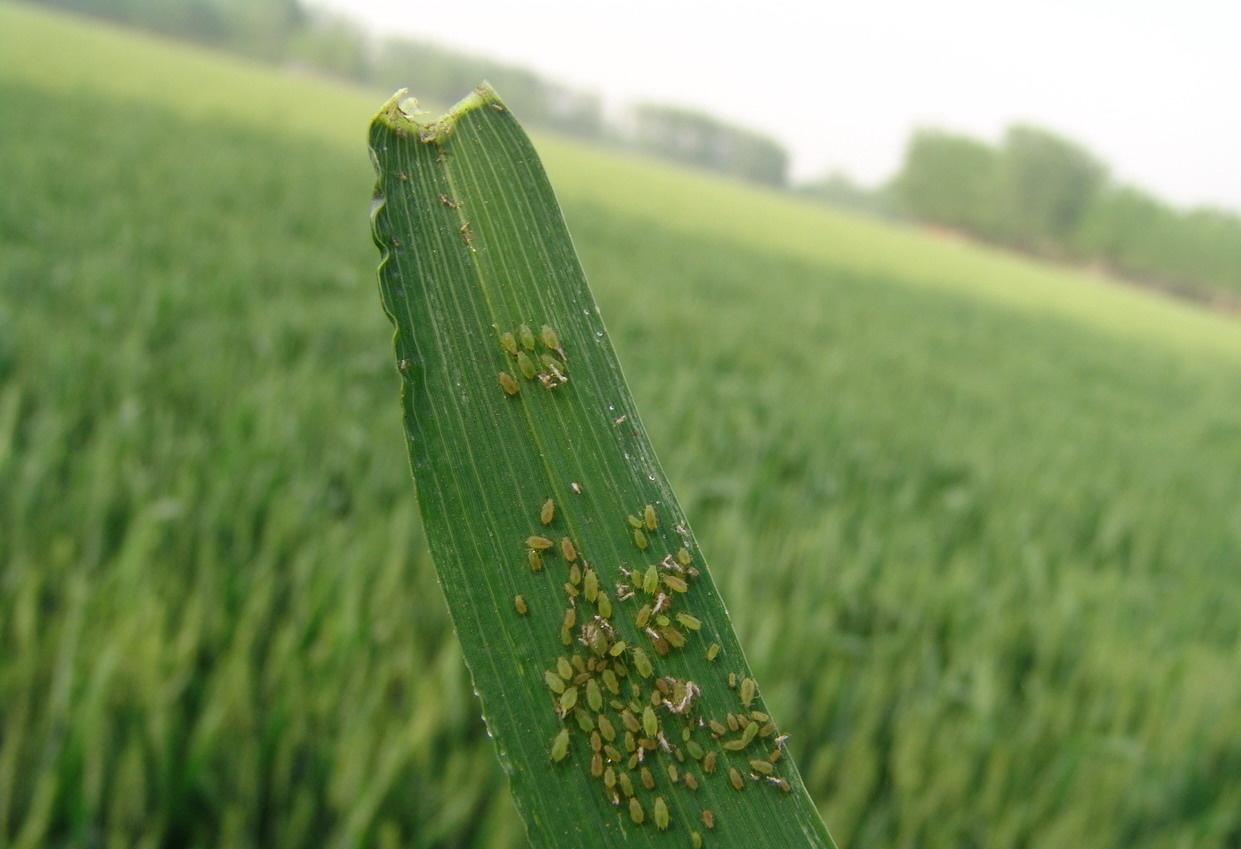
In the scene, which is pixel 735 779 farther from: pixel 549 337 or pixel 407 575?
pixel 407 575

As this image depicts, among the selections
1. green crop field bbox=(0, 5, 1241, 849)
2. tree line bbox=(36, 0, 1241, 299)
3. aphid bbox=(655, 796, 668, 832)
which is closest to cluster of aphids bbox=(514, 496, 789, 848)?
aphid bbox=(655, 796, 668, 832)

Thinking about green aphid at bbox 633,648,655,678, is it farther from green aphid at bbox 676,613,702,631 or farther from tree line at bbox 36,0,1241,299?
tree line at bbox 36,0,1241,299

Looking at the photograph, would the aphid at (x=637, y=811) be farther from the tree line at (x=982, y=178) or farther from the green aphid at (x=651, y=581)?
the tree line at (x=982, y=178)

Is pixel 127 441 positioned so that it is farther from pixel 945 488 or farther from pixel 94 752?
pixel 945 488

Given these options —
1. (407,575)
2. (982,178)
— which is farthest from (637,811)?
(982,178)

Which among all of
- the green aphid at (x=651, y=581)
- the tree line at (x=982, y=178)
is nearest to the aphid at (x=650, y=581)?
the green aphid at (x=651, y=581)

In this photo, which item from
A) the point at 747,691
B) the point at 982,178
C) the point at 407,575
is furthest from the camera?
the point at 982,178
